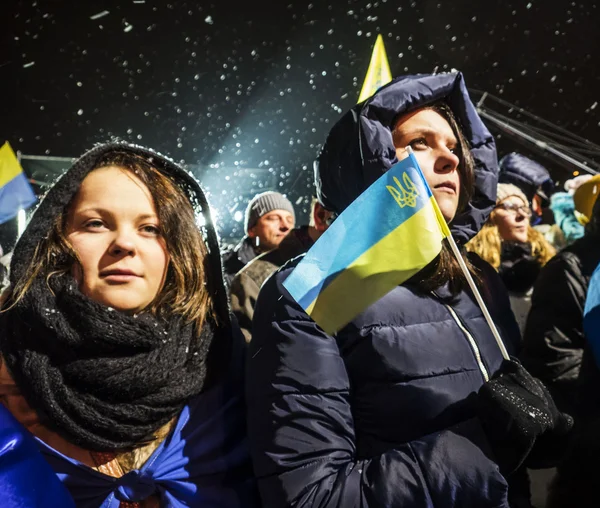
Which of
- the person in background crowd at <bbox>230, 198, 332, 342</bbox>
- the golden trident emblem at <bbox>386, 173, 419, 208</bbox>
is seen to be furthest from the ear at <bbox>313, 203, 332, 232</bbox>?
the golden trident emblem at <bbox>386, 173, 419, 208</bbox>

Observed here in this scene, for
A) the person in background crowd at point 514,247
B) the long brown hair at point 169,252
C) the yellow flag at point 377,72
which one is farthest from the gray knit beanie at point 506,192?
the long brown hair at point 169,252

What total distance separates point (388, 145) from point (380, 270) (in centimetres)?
50

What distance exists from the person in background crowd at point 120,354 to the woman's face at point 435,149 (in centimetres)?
83

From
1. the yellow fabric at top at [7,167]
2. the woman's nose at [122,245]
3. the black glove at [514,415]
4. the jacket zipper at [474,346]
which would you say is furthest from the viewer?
the yellow fabric at top at [7,167]

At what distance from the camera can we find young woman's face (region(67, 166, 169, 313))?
4.97 ft

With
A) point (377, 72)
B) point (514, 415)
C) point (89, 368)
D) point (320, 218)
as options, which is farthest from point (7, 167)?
point (514, 415)

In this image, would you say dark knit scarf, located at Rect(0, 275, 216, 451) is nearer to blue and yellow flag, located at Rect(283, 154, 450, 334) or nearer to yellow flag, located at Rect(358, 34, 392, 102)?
blue and yellow flag, located at Rect(283, 154, 450, 334)

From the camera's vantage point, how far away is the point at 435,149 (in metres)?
1.68

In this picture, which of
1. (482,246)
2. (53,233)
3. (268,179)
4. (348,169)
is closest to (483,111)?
(482,246)

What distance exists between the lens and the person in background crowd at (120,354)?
144 cm

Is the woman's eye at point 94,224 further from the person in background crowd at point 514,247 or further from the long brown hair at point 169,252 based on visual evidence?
the person in background crowd at point 514,247

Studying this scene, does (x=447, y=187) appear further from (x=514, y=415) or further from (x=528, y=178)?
(x=528, y=178)

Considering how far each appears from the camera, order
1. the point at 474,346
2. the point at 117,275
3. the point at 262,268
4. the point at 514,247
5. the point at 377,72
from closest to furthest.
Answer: the point at 474,346 < the point at 117,275 < the point at 262,268 < the point at 514,247 < the point at 377,72

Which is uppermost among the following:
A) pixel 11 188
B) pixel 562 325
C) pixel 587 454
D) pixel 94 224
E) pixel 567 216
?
pixel 11 188
